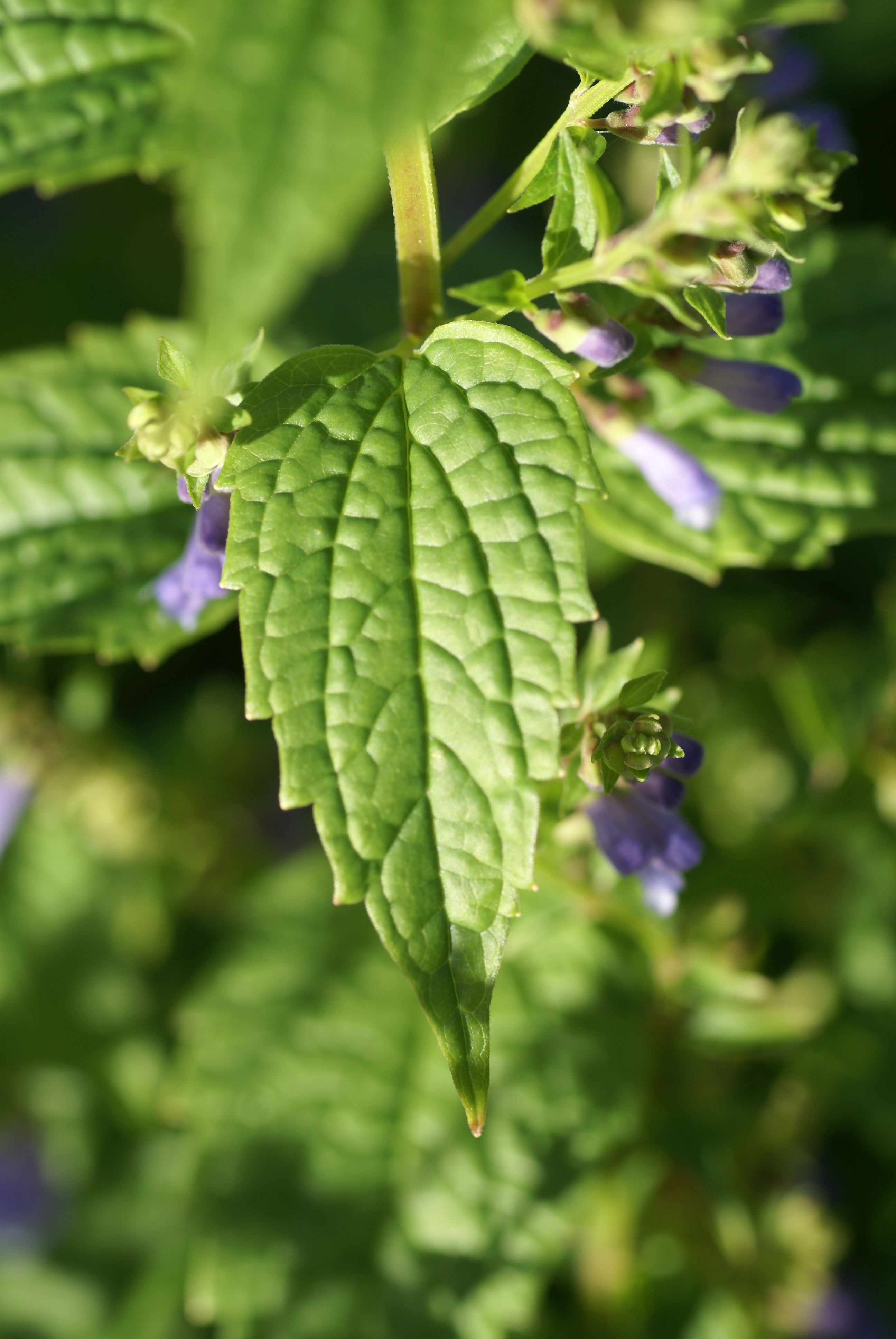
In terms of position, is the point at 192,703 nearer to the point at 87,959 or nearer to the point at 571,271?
the point at 87,959

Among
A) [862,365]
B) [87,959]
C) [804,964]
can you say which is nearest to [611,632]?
Answer: [804,964]

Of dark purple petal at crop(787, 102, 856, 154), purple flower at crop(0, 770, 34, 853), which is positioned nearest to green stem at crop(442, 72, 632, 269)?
dark purple petal at crop(787, 102, 856, 154)

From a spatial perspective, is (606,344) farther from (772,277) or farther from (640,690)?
(640,690)

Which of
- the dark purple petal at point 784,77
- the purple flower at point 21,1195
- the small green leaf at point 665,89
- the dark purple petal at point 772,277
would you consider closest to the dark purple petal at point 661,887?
the dark purple petal at point 772,277

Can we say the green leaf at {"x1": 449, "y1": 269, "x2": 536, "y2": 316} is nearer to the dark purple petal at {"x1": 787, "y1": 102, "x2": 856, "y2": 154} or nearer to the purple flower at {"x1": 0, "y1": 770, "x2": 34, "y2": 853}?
the dark purple petal at {"x1": 787, "y1": 102, "x2": 856, "y2": 154}

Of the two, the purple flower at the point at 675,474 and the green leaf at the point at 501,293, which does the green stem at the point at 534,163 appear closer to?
the green leaf at the point at 501,293

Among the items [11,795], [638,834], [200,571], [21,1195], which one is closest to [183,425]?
[200,571]
